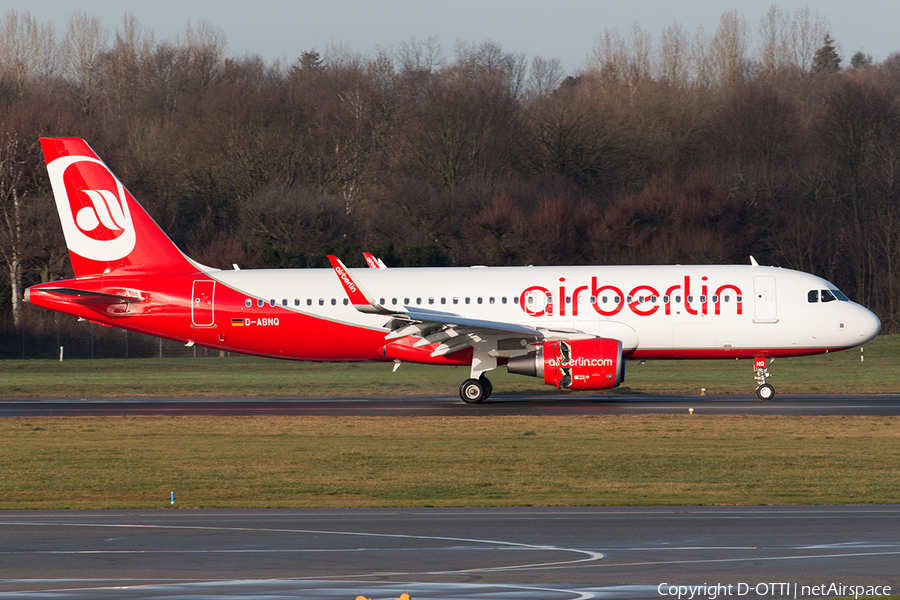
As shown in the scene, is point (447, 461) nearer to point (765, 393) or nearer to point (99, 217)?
point (765, 393)

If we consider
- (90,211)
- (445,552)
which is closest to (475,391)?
(90,211)

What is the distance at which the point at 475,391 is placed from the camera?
31266 mm

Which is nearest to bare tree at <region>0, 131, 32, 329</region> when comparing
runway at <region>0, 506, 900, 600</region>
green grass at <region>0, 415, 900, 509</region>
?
green grass at <region>0, 415, 900, 509</region>

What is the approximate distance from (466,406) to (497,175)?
4553 centimetres

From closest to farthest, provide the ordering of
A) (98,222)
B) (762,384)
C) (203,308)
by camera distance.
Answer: (762,384) → (203,308) → (98,222)

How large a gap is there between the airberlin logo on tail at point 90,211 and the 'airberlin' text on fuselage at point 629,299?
12620 mm

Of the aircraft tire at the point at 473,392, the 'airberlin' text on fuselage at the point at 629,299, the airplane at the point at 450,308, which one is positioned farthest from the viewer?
the aircraft tire at the point at 473,392

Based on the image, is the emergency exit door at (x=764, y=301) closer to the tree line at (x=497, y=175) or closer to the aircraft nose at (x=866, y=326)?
the aircraft nose at (x=866, y=326)

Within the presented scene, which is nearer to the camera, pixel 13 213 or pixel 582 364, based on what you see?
pixel 582 364

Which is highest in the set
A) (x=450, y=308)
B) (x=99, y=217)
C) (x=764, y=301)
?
(x=99, y=217)

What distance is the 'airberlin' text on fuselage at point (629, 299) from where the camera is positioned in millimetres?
30891

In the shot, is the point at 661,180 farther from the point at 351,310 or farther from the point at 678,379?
the point at 351,310

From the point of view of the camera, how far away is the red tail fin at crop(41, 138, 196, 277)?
3288 cm

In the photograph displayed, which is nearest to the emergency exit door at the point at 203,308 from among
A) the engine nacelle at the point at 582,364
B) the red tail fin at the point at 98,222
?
the red tail fin at the point at 98,222
